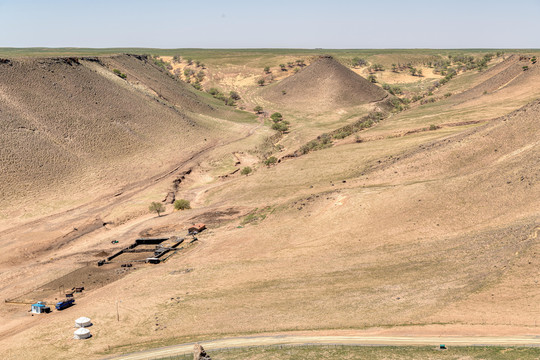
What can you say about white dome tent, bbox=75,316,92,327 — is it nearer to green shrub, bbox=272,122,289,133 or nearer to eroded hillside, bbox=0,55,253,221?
eroded hillside, bbox=0,55,253,221

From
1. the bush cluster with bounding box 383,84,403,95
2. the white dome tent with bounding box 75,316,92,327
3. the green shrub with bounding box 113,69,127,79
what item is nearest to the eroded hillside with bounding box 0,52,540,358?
the white dome tent with bounding box 75,316,92,327

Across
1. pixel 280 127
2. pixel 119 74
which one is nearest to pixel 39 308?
pixel 280 127

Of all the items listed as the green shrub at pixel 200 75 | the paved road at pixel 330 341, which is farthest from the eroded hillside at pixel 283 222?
the green shrub at pixel 200 75

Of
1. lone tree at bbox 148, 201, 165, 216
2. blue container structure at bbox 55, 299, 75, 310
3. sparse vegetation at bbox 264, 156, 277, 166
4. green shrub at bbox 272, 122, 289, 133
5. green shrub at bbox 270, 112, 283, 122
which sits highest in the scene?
green shrub at bbox 270, 112, 283, 122

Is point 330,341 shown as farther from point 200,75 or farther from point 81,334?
point 200,75

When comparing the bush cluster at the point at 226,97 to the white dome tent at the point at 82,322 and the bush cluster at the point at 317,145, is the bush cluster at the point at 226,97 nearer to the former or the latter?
the bush cluster at the point at 317,145


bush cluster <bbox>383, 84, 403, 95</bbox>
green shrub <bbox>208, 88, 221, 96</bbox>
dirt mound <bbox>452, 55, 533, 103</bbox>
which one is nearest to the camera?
dirt mound <bbox>452, 55, 533, 103</bbox>
